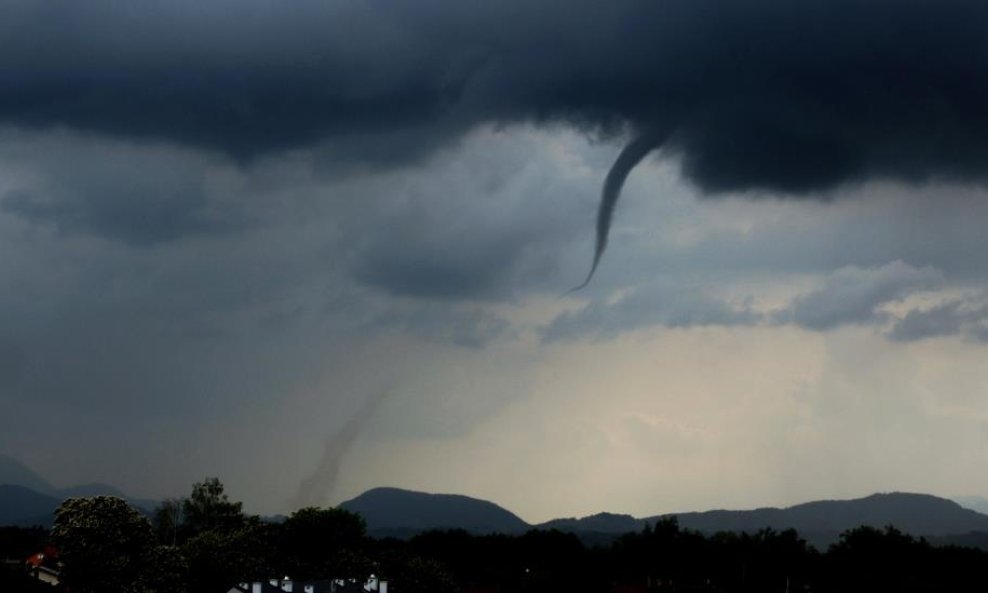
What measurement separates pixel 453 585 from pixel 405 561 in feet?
23.8

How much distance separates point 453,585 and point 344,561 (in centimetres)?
1713

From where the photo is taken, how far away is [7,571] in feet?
518

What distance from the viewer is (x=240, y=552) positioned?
157750 mm

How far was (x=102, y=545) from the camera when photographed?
461 ft

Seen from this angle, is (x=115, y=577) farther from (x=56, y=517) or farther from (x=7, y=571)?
(x=7, y=571)

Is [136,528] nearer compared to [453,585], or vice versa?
[136,528]

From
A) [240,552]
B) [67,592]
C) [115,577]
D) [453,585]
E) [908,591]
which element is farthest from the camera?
[908,591]

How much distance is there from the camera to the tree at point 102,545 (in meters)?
138

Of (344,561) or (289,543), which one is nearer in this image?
(344,561)

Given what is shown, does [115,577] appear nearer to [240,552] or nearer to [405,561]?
[240,552]

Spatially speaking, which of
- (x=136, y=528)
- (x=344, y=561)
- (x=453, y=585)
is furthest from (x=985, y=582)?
(x=136, y=528)

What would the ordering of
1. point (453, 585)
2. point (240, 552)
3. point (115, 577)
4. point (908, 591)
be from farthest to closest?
point (908, 591), point (453, 585), point (240, 552), point (115, 577)

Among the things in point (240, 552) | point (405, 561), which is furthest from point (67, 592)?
point (405, 561)

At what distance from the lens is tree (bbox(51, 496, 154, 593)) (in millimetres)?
138000
